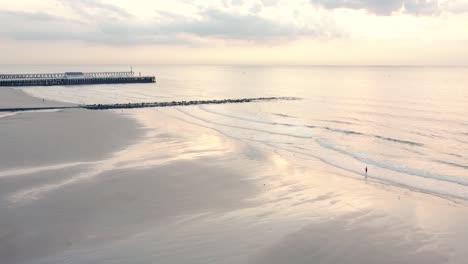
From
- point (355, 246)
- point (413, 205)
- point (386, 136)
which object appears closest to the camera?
Answer: point (355, 246)

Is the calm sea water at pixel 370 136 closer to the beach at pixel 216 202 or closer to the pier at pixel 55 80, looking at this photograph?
the beach at pixel 216 202

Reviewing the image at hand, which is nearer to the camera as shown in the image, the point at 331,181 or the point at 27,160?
the point at 331,181

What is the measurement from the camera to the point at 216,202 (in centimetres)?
1666

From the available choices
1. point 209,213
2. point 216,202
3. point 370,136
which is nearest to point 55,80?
point 370,136

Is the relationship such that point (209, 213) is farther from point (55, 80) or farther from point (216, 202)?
point (55, 80)

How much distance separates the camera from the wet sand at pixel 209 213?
12.1m

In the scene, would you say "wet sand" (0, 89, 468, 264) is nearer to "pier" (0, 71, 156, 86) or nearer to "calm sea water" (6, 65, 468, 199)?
"calm sea water" (6, 65, 468, 199)

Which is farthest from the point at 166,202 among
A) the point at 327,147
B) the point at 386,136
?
the point at 386,136

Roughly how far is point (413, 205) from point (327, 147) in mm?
13765

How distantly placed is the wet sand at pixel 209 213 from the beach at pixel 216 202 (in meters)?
0.06

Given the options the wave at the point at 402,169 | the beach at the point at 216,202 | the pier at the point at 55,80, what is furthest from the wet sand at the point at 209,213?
the pier at the point at 55,80

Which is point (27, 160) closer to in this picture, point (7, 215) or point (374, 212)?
point (7, 215)

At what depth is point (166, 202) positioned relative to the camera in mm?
16438

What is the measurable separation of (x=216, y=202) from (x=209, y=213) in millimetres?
1389
